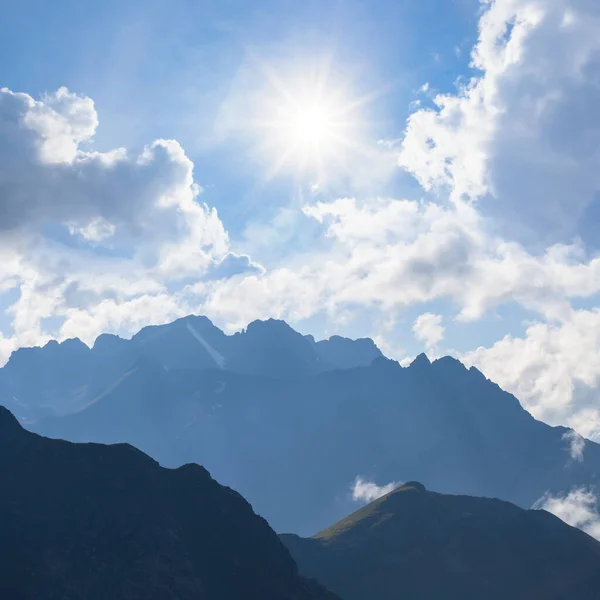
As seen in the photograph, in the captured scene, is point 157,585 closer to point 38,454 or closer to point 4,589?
point 4,589

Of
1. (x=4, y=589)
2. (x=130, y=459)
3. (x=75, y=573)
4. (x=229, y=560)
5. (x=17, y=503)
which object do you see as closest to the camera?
(x=4, y=589)

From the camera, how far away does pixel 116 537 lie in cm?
16800

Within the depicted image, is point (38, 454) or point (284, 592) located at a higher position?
point (38, 454)

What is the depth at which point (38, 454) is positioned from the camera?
7466 inches

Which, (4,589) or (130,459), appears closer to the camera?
(4,589)

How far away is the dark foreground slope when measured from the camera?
15300 cm

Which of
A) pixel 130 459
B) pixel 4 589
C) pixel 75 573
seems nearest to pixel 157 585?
pixel 75 573

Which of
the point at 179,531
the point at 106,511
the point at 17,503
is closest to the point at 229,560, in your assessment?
the point at 179,531

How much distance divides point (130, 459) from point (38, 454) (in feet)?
83.5

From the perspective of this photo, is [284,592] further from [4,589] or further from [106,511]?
[4,589]

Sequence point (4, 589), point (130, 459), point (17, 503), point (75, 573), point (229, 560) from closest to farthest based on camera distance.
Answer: point (4, 589) → point (75, 573) → point (17, 503) → point (229, 560) → point (130, 459)

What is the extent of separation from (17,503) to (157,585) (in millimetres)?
41982

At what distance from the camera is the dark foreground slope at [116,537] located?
6024 inches

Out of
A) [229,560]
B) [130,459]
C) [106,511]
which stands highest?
[130,459]
